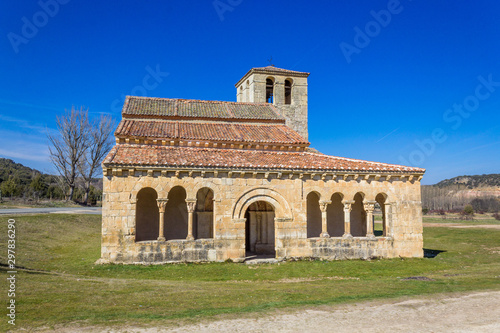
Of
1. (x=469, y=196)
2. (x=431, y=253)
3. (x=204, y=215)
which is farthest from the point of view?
(x=469, y=196)

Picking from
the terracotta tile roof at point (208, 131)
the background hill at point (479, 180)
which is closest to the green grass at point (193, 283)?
the terracotta tile roof at point (208, 131)

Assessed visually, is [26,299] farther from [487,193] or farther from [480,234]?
[487,193]

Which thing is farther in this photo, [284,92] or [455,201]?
[455,201]

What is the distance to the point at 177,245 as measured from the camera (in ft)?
46.0

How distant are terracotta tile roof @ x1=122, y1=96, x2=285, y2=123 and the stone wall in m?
6.52

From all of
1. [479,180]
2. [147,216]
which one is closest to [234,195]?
[147,216]

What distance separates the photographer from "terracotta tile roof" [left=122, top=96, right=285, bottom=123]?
20141mm

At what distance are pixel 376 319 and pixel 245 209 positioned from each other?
820cm

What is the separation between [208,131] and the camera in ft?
62.2

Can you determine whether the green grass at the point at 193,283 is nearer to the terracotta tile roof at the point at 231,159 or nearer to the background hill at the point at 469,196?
the terracotta tile roof at the point at 231,159

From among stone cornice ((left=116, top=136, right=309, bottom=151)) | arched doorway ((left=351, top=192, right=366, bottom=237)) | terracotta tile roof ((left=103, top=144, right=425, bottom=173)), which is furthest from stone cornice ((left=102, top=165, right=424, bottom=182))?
stone cornice ((left=116, top=136, right=309, bottom=151))

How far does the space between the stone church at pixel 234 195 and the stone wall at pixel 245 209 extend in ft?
0.12

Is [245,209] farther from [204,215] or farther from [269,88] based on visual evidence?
[269,88]

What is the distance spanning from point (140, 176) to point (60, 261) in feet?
13.8
